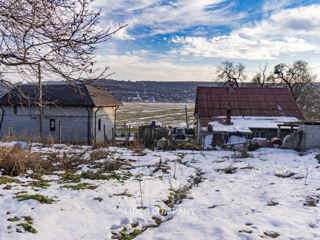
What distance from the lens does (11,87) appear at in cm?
496

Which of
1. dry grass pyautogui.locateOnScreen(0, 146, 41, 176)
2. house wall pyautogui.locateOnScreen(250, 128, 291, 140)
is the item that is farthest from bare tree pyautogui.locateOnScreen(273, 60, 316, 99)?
dry grass pyautogui.locateOnScreen(0, 146, 41, 176)

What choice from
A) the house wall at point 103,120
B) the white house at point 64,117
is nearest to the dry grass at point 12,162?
the house wall at point 103,120

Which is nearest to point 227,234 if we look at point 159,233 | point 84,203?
point 159,233

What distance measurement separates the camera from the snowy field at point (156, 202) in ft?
11.6

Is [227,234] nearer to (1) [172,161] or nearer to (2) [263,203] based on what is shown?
(2) [263,203]

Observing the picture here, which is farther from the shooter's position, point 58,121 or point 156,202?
point 58,121

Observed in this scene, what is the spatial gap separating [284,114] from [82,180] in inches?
844

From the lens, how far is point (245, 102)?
23.5m

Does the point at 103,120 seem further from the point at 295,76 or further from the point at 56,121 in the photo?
the point at 295,76

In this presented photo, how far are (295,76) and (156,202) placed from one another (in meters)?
43.5

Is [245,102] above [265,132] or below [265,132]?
above

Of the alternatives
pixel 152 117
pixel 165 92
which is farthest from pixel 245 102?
pixel 165 92

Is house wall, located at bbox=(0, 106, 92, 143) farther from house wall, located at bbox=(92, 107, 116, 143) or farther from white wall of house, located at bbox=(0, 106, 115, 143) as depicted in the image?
house wall, located at bbox=(92, 107, 116, 143)

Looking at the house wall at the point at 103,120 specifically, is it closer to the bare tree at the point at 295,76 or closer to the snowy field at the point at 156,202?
the snowy field at the point at 156,202
